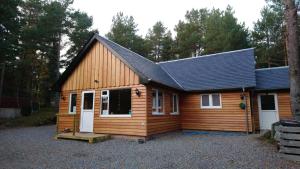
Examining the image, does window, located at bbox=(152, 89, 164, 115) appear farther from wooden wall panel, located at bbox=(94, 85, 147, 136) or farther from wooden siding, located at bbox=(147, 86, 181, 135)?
wooden wall panel, located at bbox=(94, 85, 147, 136)

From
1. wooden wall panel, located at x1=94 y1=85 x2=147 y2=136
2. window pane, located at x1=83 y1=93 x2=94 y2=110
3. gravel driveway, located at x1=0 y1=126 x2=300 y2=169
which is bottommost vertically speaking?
gravel driveway, located at x1=0 y1=126 x2=300 y2=169

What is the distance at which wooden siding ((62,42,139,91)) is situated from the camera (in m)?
10.4

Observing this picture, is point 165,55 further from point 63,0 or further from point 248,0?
point 248,0

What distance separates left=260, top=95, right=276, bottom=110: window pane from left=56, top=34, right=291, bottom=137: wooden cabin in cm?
5

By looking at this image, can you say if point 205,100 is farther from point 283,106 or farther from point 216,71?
point 283,106

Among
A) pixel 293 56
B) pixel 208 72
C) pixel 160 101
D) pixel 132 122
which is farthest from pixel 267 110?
pixel 132 122

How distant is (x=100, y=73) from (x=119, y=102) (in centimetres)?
195

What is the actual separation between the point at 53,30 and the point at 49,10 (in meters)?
2.47

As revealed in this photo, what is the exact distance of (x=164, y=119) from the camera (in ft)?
36.9

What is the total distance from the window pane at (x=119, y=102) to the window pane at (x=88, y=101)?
4.91 ft

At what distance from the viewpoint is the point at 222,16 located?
2716cm

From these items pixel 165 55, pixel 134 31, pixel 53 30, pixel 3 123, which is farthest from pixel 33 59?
pixel 165 55

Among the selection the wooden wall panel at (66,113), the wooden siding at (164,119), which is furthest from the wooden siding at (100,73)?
the wooden siding at (164,119)

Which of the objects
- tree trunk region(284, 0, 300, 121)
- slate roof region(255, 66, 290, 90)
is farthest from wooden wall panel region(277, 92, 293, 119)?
tree trunk region(284, 0, 300, 121)
